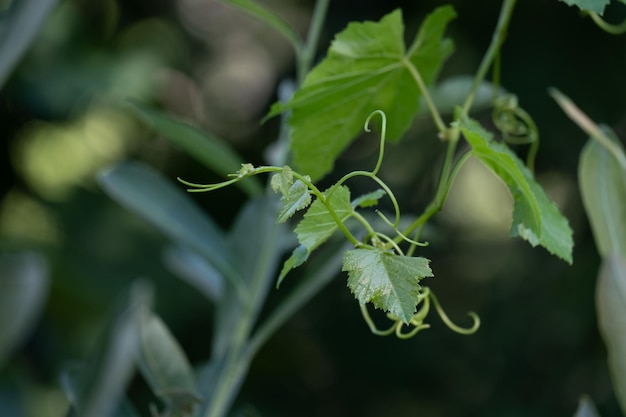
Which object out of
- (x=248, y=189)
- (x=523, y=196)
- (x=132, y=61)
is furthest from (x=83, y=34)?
(x=523, y=196)

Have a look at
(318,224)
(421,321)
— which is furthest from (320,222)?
(421,321)

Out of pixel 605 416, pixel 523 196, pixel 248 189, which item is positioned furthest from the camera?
pixel 605 416

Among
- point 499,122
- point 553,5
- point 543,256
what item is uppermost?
point 499,122

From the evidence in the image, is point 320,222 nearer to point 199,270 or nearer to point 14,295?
point 14,295

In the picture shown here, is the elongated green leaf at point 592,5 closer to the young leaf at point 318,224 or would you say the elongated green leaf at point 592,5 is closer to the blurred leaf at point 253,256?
the young leaf at point 318,224

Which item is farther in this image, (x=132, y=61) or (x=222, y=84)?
(x=222, y=84)

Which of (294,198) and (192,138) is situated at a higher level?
(294,198)

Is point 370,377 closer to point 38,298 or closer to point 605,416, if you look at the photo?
point 605,416
